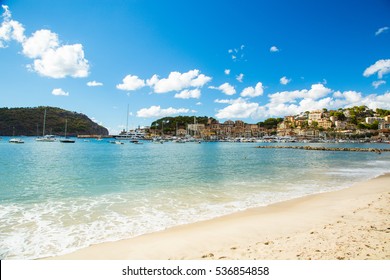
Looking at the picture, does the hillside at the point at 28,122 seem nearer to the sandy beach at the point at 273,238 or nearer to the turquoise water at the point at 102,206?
the turquoise water at the point at 102,206

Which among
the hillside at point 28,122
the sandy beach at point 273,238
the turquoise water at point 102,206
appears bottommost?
the turquoise water at point 102,206

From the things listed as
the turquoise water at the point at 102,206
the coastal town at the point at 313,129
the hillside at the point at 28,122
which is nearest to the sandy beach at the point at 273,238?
the turquoise water at the point at 102,206

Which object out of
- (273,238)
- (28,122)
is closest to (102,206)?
(273,238)

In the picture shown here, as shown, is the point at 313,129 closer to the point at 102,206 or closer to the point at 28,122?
the point at 102,206

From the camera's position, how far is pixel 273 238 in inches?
227

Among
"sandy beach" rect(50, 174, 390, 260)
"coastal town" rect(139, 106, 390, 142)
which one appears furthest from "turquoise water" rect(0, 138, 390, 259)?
"coastal town" rect(139, 106, 390, 142)

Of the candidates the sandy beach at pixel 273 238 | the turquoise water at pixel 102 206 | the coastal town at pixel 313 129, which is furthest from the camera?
the coastal town at pixel 313 129

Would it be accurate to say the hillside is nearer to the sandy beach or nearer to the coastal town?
the coastal town

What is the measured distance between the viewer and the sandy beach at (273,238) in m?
4.64

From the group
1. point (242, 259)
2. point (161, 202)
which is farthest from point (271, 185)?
point (242, 259)

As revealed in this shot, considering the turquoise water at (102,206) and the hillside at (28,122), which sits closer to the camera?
the turquoise water at (102,206)

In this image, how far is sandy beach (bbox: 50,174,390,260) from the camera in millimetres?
4637

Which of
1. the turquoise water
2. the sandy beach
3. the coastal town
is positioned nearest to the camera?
the sandy beach

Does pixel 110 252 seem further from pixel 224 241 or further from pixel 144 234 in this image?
pixel 224 241
